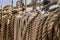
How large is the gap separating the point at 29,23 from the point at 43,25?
19 cm

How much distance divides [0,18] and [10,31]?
0.26 metres

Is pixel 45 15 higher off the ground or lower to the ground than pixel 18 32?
higher

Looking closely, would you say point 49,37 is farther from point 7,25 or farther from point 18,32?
point 7,25

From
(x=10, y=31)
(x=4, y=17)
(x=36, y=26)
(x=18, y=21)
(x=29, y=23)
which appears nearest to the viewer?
(x=36, y=26)

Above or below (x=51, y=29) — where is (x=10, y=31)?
below

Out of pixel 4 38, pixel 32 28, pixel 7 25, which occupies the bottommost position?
pixel 4 38

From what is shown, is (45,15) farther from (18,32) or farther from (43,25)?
(18,32)

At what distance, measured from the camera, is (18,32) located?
1143 millimetres

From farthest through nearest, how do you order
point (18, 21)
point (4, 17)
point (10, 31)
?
1. point (4, 17)
2. point (10, 31)
3. point (18, 21)

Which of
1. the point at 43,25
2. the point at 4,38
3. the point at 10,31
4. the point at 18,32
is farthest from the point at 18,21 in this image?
the point at 43,25

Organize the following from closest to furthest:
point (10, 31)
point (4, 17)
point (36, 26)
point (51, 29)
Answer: point (51, 29)
point (36, 26)
point (10, 31)
point (4, 17)

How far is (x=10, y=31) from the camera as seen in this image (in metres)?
1.30

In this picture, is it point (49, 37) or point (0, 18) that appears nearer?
point (49, 37)

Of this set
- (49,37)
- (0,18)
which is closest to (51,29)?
(49,37)
